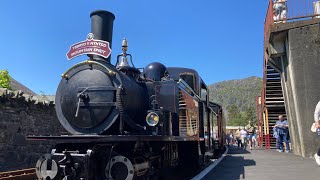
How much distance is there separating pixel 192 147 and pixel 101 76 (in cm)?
347

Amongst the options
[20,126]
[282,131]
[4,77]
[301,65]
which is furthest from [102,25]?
[4,77]

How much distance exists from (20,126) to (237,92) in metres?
151

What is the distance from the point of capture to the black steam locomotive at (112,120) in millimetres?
5570

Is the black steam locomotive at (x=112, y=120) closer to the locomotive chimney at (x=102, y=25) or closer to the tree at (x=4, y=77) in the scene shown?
the locomotive chimney at (x=102, y=25)

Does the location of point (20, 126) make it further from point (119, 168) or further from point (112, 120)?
point (119, 168)

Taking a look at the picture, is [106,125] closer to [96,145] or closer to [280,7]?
[96,145]

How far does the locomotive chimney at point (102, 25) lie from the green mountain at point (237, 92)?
12759cm

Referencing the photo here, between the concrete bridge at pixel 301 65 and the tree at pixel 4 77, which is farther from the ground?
the tree at pixel 4 77

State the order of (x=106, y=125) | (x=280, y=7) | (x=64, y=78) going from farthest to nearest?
(x=280, y=7), (x=64, y=78), (x=106, y=125)

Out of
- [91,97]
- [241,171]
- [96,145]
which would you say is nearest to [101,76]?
[91,97]

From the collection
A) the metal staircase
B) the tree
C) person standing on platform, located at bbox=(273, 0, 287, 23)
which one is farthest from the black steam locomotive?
the tree

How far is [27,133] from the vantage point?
10672 millimetres

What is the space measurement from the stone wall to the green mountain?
406 ft

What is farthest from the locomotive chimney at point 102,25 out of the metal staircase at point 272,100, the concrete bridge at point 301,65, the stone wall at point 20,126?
the metal staircase at point 272,100
